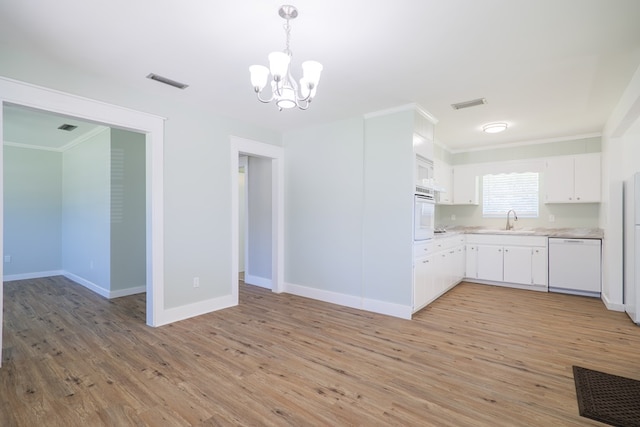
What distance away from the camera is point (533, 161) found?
220 inches

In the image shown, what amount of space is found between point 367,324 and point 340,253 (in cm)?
112

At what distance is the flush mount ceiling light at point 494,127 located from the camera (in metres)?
4.47

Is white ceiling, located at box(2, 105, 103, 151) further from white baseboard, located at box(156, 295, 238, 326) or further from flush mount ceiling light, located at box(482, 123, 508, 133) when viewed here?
flush mount ceiling light, located at box(482, 123, 508, 133)

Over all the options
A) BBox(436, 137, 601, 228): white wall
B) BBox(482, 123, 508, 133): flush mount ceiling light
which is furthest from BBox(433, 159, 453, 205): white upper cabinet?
BBox(482, 123, 508, 133): flush mount ceiling light

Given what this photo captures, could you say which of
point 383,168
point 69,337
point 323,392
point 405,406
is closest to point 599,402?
point 405,406

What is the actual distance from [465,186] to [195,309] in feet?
17.4

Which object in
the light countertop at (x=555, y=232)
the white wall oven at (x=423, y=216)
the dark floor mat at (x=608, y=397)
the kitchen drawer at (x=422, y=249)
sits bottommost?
the dark floor mat at (x=608, y=397)

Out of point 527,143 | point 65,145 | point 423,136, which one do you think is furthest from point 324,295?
point 65,145

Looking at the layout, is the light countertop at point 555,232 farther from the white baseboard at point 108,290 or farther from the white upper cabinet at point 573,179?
the white baseboard at point 108,290

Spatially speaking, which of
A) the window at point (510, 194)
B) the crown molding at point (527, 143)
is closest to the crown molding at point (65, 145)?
the crown molding at point (527, 143)

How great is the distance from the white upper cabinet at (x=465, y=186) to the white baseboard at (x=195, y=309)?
15.3 ft

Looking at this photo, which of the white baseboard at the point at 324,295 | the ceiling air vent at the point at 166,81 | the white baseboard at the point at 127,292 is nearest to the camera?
the ceiling air vent at the point at 166,81

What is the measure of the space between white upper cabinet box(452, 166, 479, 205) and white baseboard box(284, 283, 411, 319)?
3297mm

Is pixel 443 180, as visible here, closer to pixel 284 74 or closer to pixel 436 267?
pixel 436 267
